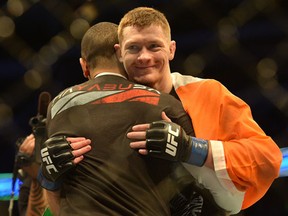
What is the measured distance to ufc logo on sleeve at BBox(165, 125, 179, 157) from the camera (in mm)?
1136

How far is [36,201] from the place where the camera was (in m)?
2.02

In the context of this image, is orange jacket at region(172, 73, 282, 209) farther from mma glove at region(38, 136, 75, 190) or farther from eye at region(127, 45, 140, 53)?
mma glove at region(38, 136, 75, 190)

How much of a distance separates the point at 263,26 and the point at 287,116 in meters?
0.56

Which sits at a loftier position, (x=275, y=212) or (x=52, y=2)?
(x=52, y=2)

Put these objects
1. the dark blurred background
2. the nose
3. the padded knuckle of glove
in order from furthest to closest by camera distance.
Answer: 1. the dark blurred background
2. the nose
3. the padded knuckle of glove

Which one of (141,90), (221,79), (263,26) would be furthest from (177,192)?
(263,26)

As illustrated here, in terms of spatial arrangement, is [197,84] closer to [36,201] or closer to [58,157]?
[58,157]

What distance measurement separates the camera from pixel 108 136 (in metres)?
1.19

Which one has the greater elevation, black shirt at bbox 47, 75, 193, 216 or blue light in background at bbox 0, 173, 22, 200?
black shirt at bbox 47, 75, 193, 216

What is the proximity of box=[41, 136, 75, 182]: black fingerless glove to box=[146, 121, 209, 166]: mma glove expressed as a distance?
19cm

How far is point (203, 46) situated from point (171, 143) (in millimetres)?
1857

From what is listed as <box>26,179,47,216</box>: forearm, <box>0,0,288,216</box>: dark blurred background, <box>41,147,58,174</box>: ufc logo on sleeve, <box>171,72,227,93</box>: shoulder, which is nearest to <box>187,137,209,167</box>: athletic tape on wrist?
<box>171,72,227,93</box>: shoulder

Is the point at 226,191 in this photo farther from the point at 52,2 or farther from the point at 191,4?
the point at 52,2

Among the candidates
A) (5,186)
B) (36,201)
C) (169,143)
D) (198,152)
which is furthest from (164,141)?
(5,186)
